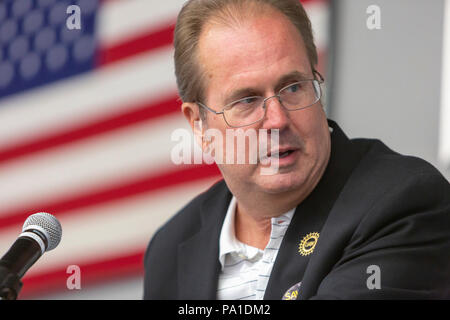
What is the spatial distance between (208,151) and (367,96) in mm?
699

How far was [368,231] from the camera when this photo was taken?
125 centimetres

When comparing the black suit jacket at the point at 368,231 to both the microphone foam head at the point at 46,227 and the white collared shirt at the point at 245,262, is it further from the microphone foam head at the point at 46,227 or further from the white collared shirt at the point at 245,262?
the microphone foam head at the point at 46,227

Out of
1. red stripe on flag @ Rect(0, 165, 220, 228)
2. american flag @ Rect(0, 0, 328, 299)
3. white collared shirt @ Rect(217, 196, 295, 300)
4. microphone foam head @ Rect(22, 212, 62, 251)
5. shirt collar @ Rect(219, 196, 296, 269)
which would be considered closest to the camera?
microphone foam head @ Rect(22, 212, 62, 251)

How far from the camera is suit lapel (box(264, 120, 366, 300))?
1375 mm

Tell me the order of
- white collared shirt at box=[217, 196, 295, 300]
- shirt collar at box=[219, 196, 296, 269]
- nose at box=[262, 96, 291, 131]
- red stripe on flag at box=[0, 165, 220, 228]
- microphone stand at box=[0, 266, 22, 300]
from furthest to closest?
red stripe on flag at box=[0, 165, 220, 228]
shirt collar at box=[219, 196, 296, 269]
white collared shirt at box=[217, 196, 295, 300]
nose at box=[262, 96, 291, 131]
microphone stand at box=[0, 266, 22, 300]

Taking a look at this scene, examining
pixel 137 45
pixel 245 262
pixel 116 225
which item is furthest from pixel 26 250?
pixel 137 45

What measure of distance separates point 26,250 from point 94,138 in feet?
5.32

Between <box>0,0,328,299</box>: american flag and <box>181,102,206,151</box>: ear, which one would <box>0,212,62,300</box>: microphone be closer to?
<box>181,102,206,151</box>: ear

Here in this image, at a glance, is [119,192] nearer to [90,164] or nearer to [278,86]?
[90,164]

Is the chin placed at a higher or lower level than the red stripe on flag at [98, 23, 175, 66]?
lower

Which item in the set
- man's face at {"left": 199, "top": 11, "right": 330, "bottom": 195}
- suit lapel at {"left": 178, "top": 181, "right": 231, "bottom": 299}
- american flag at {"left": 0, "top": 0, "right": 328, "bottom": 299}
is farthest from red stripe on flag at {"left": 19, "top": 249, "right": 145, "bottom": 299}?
man's face at {"left": 199, "top": 11, "right": 330, "bottom": 195}

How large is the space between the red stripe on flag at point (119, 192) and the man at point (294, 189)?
666 millimetres
